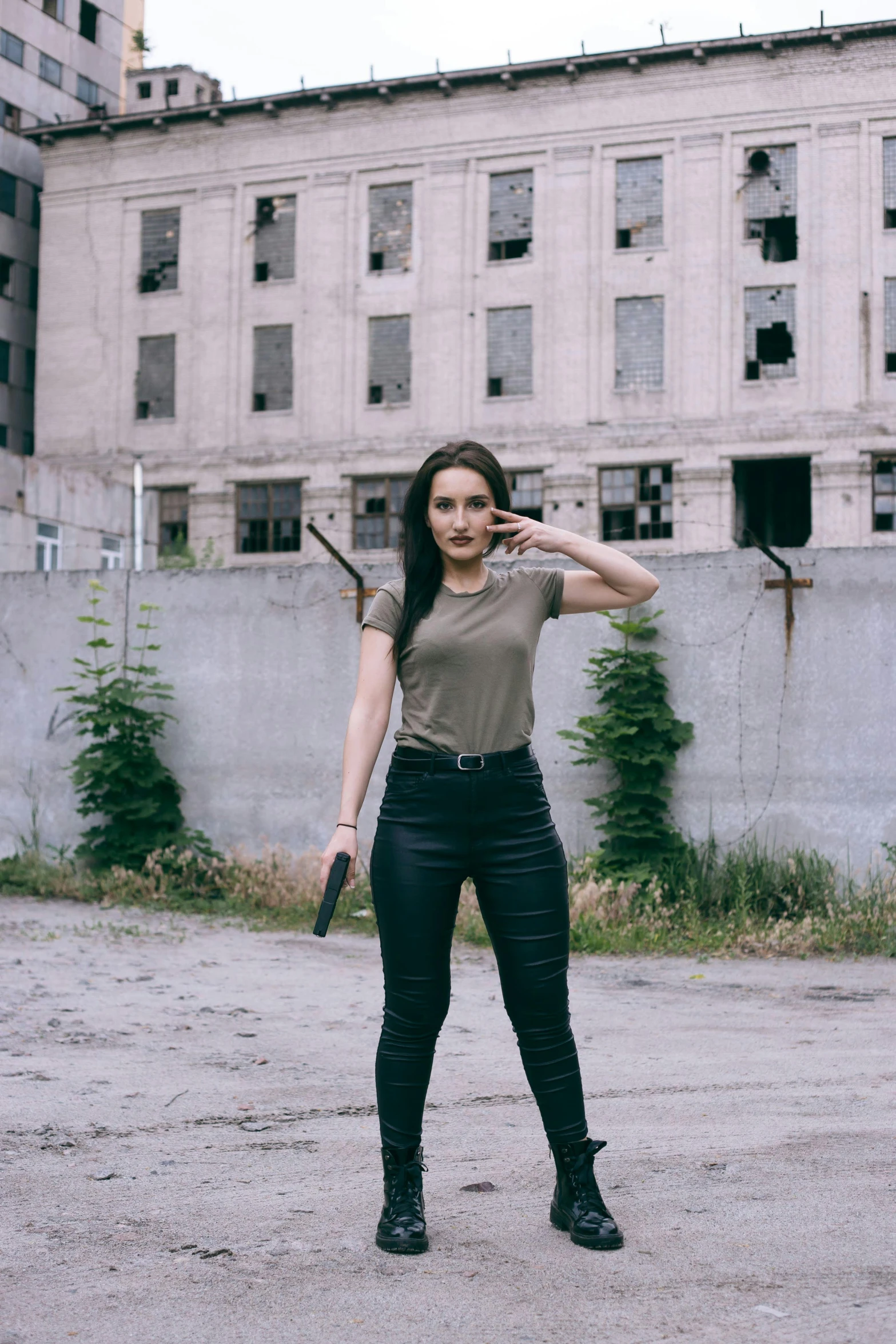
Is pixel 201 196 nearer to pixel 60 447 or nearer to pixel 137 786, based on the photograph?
pixel 60 447

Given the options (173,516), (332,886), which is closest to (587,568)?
(332,886)

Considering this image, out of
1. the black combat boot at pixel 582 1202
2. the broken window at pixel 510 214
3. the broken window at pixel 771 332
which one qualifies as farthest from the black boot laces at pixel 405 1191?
the broken window at pixel 510 214

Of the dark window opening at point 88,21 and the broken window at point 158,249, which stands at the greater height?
the dark window opening at point 88,21

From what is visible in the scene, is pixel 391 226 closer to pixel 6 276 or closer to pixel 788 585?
pixel 6 276

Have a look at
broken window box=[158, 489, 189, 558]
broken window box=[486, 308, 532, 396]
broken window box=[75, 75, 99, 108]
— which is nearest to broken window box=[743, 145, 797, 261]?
broken window box=[486, 308, 532, 396]

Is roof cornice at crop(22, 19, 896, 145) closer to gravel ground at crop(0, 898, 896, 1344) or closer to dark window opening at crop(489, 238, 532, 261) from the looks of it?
dark window opening at crop(489, 238, 532, 261)

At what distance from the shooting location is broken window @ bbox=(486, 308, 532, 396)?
1261 inches

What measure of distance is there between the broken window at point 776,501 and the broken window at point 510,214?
761 cm

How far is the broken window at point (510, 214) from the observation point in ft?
105

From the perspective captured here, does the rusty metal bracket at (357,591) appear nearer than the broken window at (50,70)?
Yes

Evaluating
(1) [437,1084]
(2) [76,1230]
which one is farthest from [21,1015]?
(2) [76,1230]

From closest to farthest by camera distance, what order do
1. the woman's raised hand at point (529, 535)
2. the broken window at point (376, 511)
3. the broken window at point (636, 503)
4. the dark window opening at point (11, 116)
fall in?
the woman's raised hand at point (529, 535) → the broken window at point (636, 503) → the broken window at point (376, 511) → the dark window opening at point (11, 116)

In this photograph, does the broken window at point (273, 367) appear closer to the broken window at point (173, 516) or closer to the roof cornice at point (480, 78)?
the broken window at point (173, 516)

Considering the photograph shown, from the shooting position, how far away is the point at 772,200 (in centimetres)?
3056
